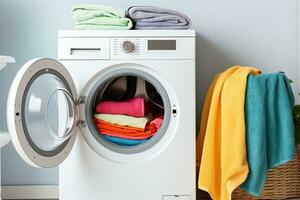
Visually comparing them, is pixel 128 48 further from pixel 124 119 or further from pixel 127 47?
pixel 124 119

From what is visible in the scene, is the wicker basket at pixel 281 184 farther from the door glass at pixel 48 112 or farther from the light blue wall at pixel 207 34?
the door glass at pixel 48 112

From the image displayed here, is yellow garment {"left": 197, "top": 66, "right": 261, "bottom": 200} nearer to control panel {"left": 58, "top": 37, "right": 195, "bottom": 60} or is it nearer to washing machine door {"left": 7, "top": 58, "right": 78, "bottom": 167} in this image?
control panel {"left": 58, "top": 37, "right": 195, "bottom": 60}

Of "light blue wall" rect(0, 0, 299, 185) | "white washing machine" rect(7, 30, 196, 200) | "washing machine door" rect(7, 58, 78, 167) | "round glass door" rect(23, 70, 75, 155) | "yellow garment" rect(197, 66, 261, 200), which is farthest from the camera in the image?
"light blue wall" rect(0, 0, 299, 185)

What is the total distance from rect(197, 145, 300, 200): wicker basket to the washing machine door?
88cm

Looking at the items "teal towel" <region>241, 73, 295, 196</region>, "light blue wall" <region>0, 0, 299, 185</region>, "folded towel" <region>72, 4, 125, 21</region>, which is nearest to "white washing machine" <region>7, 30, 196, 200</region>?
"folded towel" <region>72, 4, 125, 21</region>

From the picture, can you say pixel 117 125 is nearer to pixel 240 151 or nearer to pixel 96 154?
pixel 96 154

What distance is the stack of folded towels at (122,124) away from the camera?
156 centimetres

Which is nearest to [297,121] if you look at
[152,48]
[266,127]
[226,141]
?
[266,127]

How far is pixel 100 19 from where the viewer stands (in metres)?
1.56

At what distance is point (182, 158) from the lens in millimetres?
1502

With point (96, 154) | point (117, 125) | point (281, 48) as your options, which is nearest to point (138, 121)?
point (117, 125)

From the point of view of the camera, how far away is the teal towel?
1.35 metres

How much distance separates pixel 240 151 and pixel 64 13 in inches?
52.2

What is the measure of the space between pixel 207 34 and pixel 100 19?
696 millimetres
